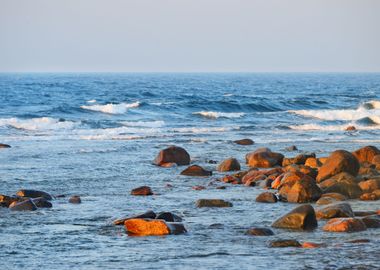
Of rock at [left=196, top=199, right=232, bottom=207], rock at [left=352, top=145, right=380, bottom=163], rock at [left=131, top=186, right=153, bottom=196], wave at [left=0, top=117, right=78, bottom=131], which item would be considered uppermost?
rock at [left=352, top=145, right=380, bottom=163]

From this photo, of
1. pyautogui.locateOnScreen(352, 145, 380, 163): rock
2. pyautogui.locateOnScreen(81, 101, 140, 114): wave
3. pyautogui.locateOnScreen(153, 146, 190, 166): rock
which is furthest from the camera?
pyautogui.locateOnScreen(81, 101, 140, 114): wave

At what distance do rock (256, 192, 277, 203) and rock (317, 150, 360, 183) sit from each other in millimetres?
2676

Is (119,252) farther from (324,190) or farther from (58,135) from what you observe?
(58,135)

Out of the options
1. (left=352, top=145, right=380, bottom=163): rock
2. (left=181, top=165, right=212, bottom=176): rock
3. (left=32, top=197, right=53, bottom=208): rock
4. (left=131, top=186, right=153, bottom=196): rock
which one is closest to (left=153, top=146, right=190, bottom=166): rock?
(left=181, top=165, right=212, bottom=176): rock

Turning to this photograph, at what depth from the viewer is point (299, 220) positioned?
14516 mm

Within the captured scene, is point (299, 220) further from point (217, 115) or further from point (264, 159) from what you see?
point (217, 115)

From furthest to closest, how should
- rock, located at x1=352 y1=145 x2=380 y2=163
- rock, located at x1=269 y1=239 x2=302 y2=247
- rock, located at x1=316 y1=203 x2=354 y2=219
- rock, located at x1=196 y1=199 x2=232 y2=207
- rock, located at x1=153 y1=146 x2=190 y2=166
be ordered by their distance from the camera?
rock, located at x1=153 y1=146 x2=190 y2=166 < rock, located at x1=352 y1=145 x2=380 y2=163 < rock, located at x1=196 y1=199 x2=232 y2=207 < rock, located at x1=316 y1=203 x2=354 y2=219 < rock, located at x1=269 y1=239 x2=302 y2=247

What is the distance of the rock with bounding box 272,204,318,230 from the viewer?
1449 cm

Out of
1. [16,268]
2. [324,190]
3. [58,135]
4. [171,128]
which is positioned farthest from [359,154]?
[171,128]

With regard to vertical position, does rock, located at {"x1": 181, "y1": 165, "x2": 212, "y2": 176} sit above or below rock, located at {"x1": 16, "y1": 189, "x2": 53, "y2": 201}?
below

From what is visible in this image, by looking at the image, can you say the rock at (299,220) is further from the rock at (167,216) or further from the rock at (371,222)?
the rock at (167,216)

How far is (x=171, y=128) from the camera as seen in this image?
4369cm

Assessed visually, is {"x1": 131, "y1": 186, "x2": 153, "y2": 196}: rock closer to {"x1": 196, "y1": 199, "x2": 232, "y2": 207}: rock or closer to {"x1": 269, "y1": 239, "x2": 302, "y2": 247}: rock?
{"x1": 196, "y1": 199, "x2": 232, "y2": 207}: rock

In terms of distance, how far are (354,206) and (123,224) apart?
5.35 meters
